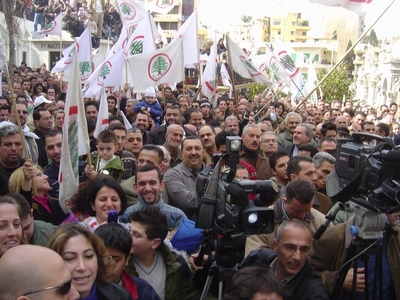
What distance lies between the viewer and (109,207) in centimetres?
422

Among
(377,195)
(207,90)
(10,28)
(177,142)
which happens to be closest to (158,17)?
(10,28)

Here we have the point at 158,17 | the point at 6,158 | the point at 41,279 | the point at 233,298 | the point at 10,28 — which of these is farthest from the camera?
the point at 158,17

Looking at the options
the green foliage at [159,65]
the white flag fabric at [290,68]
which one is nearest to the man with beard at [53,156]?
the green foliage at [159,65]

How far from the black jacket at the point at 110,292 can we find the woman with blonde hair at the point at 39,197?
6.05 feet

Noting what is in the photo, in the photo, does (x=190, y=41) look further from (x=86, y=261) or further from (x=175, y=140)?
(x=86, y=261)

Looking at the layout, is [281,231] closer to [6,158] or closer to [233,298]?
[233,298]

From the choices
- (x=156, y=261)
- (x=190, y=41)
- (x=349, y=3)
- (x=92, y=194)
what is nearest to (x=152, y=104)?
(x=190, y=41)

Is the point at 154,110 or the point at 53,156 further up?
the point at 53,156

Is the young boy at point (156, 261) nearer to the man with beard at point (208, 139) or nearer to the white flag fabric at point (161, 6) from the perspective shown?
the man with beard at point (208, 139)

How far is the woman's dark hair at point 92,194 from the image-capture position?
14.1ft

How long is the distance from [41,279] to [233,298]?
987 millimetres

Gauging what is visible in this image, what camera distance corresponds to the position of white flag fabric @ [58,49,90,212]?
4.91 meters

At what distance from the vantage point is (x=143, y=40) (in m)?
11.4

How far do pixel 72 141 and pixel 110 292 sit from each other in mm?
2379
